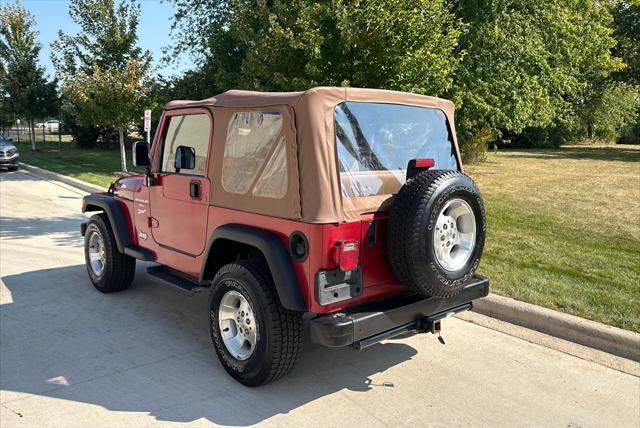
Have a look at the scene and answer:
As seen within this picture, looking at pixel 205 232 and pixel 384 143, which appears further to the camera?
pixel 205 232

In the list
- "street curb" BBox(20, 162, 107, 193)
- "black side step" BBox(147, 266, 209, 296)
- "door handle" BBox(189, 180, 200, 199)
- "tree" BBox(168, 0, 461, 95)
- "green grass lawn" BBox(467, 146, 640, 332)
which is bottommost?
"green grass lawn" BBox(467, 146, 640, 332)

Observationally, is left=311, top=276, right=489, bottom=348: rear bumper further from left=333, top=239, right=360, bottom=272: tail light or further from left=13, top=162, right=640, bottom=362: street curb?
left=13, top=162, right=640, bottom=362: street curb

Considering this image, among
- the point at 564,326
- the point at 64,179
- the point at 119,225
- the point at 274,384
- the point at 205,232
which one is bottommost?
the point at 274,384

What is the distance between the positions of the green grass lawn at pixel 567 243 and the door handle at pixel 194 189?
3179 mm

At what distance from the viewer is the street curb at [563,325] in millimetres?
4105

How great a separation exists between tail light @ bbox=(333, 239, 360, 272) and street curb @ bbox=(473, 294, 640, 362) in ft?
7.42

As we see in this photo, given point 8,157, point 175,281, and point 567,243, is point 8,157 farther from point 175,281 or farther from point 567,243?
point 567,243

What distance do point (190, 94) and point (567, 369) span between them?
20.7 m

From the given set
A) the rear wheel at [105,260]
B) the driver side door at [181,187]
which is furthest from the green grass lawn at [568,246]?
the rear wheel at [105,260]

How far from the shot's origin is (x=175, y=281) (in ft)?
14.5

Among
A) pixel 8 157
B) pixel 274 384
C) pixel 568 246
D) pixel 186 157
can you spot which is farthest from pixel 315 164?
pixel 8 157

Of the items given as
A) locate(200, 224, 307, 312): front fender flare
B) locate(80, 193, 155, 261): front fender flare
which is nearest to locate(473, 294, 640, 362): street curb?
locate(200, 224, 307, 312): front fender flare

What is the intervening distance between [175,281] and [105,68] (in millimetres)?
15356

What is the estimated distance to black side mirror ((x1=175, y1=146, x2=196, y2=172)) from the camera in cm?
418
